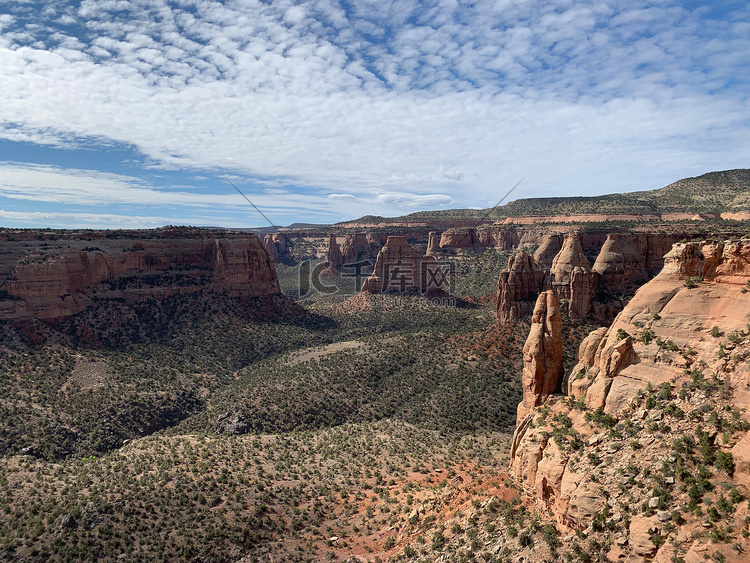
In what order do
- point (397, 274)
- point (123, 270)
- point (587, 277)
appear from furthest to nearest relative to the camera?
1. point (397, 274)
2. point (123, 270)
3. point (587, 277)

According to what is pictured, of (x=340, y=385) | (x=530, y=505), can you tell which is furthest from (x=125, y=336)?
(x=530, y=505)

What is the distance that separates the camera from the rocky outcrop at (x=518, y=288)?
188 feet

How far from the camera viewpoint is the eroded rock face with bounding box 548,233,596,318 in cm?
5119

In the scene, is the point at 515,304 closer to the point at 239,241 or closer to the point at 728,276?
the point at 728,276

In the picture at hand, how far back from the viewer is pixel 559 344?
29.6 meters

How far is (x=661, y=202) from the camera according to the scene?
12294 centimetres

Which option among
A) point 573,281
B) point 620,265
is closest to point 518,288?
point 573,281

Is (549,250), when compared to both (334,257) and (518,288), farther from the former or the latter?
(334,257)

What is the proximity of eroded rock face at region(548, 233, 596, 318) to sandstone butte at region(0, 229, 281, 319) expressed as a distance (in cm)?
5598

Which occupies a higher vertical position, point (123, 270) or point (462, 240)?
point (462, 240)

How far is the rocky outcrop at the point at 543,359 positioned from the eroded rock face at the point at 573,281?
2245 centimetres

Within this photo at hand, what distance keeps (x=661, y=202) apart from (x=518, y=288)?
314 ft

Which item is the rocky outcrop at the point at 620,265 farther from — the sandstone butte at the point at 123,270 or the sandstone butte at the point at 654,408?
the sandstone butte at the point at 123,270

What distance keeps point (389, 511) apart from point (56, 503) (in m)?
22.5
